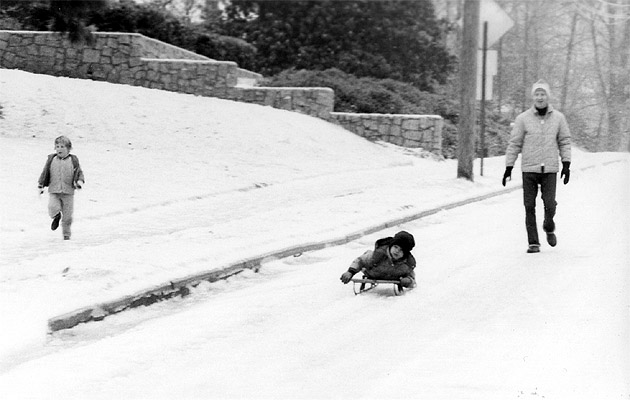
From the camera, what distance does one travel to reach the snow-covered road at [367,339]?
5680 millimetres

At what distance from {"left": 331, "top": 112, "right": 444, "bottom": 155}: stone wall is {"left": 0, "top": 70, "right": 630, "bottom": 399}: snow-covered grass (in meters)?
4.70

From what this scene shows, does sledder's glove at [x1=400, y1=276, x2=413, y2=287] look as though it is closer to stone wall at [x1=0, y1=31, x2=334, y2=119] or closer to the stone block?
stone wall at [x1=0, y1=31, x2=334, y2=119]

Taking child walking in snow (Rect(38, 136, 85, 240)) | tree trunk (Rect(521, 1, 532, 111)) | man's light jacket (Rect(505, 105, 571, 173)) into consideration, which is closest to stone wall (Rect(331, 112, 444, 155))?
man's light jacket (Rect(505, 105, 571, 173))

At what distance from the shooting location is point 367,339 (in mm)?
6816

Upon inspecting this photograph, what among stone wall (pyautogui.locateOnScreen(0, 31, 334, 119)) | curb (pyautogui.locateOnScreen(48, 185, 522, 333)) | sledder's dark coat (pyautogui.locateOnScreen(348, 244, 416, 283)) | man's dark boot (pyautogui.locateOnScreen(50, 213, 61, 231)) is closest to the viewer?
curb (pyautogui.locateOnScreen(48, 185, 522, 333))

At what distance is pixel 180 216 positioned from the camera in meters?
13.4

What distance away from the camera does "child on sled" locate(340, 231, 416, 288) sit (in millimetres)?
8359

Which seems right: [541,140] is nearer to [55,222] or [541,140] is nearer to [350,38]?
[55,222]

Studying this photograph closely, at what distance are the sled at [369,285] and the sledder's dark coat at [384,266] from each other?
6 cm

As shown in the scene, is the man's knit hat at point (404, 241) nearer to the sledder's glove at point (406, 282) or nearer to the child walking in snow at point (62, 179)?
the sledder's glove at point (406, 282)

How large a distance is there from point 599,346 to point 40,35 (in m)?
20.1

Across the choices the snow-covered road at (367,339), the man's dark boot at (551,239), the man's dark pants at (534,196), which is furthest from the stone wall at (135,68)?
the snow-covered road at (367,339)

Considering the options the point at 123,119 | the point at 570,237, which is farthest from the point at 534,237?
the point at 123,119

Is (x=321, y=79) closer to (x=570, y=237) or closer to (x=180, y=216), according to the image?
(x=180, y=216)
